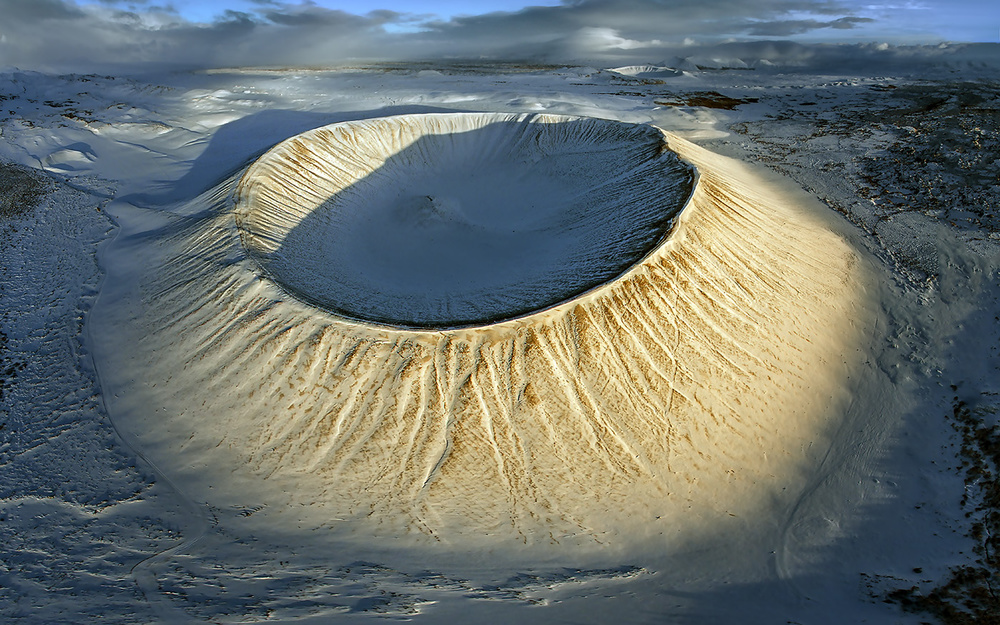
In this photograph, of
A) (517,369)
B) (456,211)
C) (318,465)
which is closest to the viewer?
(318,465)

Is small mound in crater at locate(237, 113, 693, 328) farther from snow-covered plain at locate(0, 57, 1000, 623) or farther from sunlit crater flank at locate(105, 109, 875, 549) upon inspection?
snow-covered plain at locate(0, 57, 1000, 623)

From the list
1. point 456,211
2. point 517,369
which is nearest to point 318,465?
point 517,369

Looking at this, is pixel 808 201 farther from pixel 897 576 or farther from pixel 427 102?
pixel 427 102

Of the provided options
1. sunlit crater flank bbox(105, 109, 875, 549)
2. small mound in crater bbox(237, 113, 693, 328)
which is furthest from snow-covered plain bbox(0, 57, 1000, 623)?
small mound in crater bbox(237, 113, 693, 328)

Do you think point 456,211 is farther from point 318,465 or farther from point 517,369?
point 318,465

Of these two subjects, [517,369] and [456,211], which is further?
[456,211]

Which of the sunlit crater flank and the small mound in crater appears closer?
the sunlit crater flank

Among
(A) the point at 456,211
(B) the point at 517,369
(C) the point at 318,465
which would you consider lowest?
(C) the point at 318,465

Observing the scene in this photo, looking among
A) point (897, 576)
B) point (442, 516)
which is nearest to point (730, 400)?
point (897, 576)
